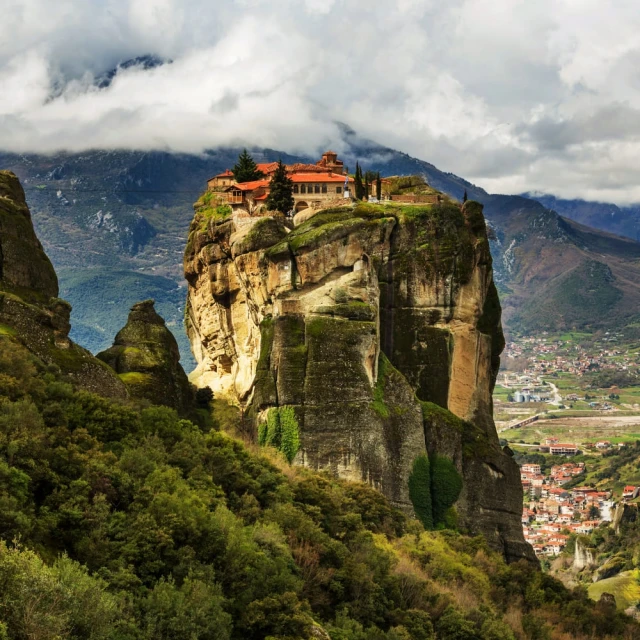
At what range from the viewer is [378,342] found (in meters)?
64.7

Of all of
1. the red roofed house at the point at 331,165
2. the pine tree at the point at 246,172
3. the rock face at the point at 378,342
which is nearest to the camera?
the rock face at the point at 378,342

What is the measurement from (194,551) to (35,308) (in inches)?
792

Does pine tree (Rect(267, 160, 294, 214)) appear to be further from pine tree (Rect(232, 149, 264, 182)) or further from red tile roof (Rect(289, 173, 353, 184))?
pine tree (Rect(232, 149, 264, 182))

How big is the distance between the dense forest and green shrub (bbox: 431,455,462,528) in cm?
813

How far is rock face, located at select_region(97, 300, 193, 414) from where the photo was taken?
5953 centimetres

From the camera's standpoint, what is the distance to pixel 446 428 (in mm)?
66375

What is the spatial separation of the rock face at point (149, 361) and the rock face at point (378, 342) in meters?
4.56

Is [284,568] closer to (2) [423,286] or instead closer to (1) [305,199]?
(2) [423,286]

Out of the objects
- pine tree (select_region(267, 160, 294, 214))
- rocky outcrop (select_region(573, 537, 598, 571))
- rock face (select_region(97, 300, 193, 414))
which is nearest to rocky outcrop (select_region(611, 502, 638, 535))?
rocky outcrop (select_region(573, 537, 598, 571))

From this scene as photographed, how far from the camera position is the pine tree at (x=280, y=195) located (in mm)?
74688

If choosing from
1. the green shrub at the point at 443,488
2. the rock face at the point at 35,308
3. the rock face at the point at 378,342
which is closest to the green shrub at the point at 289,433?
the rock face at the point at 378,342

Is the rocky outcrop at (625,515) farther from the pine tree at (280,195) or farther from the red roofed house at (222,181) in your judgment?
the pine tree at (280,195)

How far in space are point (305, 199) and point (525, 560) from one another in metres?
26.9

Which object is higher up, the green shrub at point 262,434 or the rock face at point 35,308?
the rock face at point 35,308
